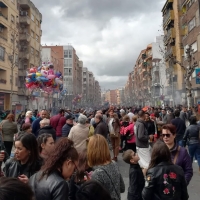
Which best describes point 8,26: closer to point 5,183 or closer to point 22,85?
point 22,85

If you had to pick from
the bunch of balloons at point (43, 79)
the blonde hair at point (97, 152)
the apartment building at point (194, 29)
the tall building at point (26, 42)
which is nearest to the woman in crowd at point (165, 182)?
the blonde hair at point (97, 152)

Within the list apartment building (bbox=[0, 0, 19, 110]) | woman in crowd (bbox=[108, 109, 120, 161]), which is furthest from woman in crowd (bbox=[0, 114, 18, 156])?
apartment building (bbox=[0, 0, 19, 110])

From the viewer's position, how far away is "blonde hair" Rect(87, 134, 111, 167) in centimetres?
325

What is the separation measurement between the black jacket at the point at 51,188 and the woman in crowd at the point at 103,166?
24.0 inches

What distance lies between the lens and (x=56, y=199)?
7.96ft

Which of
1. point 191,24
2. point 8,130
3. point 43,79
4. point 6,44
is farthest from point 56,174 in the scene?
point 6,44

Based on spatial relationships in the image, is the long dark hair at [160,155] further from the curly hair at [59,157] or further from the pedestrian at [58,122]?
the pedestrian at [58,122]

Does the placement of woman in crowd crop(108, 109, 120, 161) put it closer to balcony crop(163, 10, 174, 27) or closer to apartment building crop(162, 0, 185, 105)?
apartment building crop(162, 0, 185, 105)

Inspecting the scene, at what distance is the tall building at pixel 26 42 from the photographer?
45.1 m

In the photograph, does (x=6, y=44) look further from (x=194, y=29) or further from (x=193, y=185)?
(x=193, y=185)

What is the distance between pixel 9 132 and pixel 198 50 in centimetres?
2844

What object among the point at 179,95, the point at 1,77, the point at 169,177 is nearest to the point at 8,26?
the point at 1,77

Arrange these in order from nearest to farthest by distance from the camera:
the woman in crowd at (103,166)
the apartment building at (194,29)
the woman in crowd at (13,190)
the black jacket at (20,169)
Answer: the woman in crowd at (13,190) → the woman in crowd at (103,166) → the black jacket at (20,169) → the apartment building at (194,29)

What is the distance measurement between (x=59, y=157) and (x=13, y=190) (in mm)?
1097
